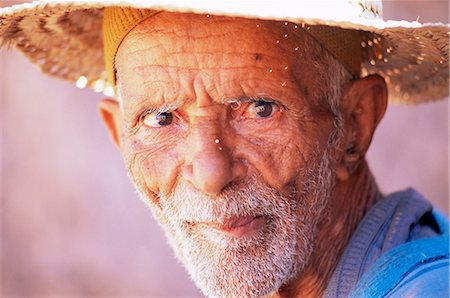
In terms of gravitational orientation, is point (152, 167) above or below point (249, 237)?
above

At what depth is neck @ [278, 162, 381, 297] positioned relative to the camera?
9.48ft

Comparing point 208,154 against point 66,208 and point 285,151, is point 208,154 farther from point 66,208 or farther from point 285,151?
point 66,208

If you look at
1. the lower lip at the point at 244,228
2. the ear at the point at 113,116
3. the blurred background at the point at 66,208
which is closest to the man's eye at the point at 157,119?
the lower lip at the point at 244,228

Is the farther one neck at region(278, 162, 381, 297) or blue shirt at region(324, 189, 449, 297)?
neck at region(278, 162, 381, 297)

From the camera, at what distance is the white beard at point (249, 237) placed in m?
2.62

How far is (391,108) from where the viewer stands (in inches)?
227

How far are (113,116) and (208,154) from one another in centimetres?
95

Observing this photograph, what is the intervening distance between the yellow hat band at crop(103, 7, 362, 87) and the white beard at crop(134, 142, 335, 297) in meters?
0.35

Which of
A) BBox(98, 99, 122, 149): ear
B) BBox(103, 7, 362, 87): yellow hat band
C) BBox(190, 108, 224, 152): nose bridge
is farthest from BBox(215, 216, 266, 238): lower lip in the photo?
BBox(98, 99, 122, 149): ear

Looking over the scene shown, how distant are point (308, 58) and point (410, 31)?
359 mm

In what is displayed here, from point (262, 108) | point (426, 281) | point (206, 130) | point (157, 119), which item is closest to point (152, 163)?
point (157, 119)

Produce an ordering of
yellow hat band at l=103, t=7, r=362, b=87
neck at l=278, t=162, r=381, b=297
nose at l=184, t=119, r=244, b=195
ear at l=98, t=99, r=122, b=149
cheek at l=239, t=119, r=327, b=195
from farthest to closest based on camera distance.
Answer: ear at l=98, t=99, r=122, b=149 < neck at l=278, t=162, r=381, b=297 < yellow hat band at l=103, t=7, r=362, b=87 < cheek at l=239, t=119, r=327, b=195 < nose at l=184, t=119, r=244, b=195

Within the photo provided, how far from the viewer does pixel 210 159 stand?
2.54 meters

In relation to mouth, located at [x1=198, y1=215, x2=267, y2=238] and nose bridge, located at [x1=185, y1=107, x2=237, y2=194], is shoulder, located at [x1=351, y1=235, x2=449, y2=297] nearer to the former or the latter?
mouth, located at [x1=198, y1=215, x2=267, y2=238]
